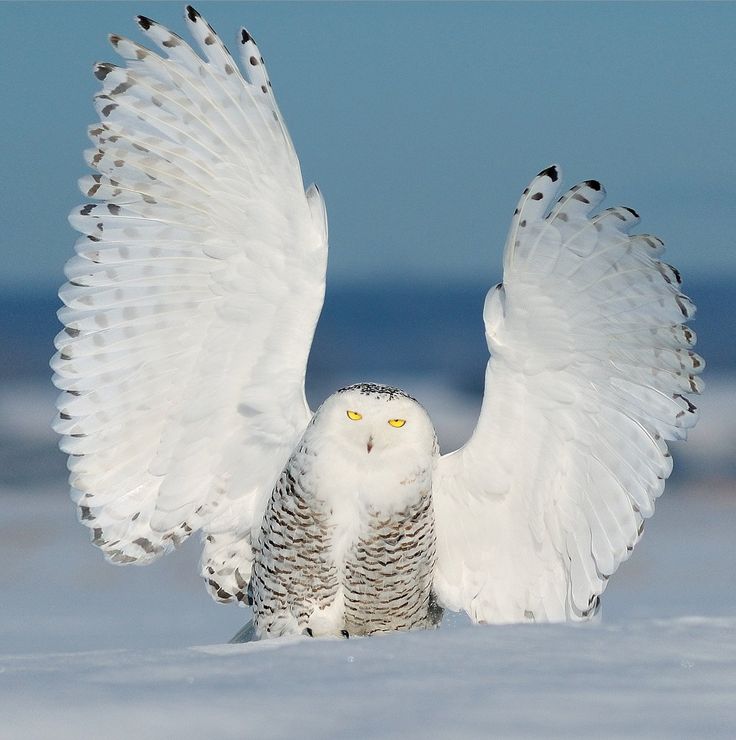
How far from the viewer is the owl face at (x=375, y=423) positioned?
139 inches

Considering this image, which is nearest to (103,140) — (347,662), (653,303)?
Answer: (653,303)

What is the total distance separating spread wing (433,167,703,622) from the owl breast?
0.21 metres

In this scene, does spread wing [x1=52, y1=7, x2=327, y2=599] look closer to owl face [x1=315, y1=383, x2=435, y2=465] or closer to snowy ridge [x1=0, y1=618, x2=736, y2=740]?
owl face [x1=315, y1=383, x2=435, y2=465]

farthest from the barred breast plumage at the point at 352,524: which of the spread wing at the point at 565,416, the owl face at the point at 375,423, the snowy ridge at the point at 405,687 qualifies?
the snowy ridge at the point at 405,687

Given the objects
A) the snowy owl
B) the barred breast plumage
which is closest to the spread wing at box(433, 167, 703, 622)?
the snowy owl

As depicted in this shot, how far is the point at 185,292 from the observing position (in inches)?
149

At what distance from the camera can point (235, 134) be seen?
146 inches

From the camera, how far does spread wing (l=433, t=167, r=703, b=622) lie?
3.39m

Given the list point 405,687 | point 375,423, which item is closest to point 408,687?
point 405,687

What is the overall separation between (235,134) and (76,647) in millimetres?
1796

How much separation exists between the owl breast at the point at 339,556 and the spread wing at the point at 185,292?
0.90 feet

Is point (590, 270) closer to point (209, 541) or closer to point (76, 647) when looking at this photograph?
point (209, 541)

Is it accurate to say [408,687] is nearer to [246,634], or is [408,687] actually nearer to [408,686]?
[408,686]

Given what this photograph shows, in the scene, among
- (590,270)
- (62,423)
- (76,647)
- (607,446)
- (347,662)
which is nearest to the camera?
(347,662)
